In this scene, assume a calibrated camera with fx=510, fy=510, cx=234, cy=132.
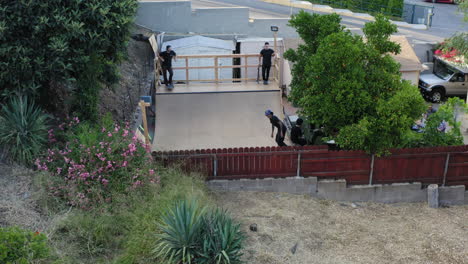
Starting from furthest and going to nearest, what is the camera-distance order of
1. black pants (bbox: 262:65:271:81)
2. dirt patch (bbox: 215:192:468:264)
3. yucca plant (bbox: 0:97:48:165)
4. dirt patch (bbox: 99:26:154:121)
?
black pants (bbox: 262:65:271:81) → dirt patch (bbox: 99:26:154:121) → yucca plant (bbox: 0:97:48:165) → dirt patch (bbox: 215:192:468:264)

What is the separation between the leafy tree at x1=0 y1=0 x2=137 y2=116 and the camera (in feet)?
37.3

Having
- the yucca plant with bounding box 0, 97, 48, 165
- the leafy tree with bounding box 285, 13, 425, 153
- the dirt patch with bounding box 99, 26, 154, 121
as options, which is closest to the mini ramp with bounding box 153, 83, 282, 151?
the dirt patch with bounding box 99, 26, 154, 121

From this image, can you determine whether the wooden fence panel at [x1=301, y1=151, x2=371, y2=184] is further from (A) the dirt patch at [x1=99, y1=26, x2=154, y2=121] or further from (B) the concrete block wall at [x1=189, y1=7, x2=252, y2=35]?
(B) the concrete block wall at [x1=189, y1=7, x2=252, y2=35]

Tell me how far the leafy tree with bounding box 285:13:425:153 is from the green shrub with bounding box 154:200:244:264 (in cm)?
501

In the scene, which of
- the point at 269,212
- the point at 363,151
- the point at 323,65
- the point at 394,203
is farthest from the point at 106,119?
the point at 394,203

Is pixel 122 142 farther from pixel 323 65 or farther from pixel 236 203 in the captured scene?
pixel 323 65

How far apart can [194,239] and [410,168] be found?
7250 mm

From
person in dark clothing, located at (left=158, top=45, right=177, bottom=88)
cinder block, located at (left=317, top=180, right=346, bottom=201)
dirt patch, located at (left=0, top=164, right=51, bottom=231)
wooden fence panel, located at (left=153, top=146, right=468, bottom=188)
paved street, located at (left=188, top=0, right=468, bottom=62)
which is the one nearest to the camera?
dirt patch, located at (left=0, top=164, right=51, bottom=231)

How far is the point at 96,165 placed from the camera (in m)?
11.3

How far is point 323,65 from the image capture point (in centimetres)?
1286

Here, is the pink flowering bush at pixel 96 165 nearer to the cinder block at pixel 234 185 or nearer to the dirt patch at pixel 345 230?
the cinder block at pixel 234 185

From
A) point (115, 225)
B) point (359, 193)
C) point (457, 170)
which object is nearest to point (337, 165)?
point (359, 193)

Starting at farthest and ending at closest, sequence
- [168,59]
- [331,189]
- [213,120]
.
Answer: [168,59] → [213,120] → [331,189]

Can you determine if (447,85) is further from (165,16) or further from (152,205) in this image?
(152,205)
